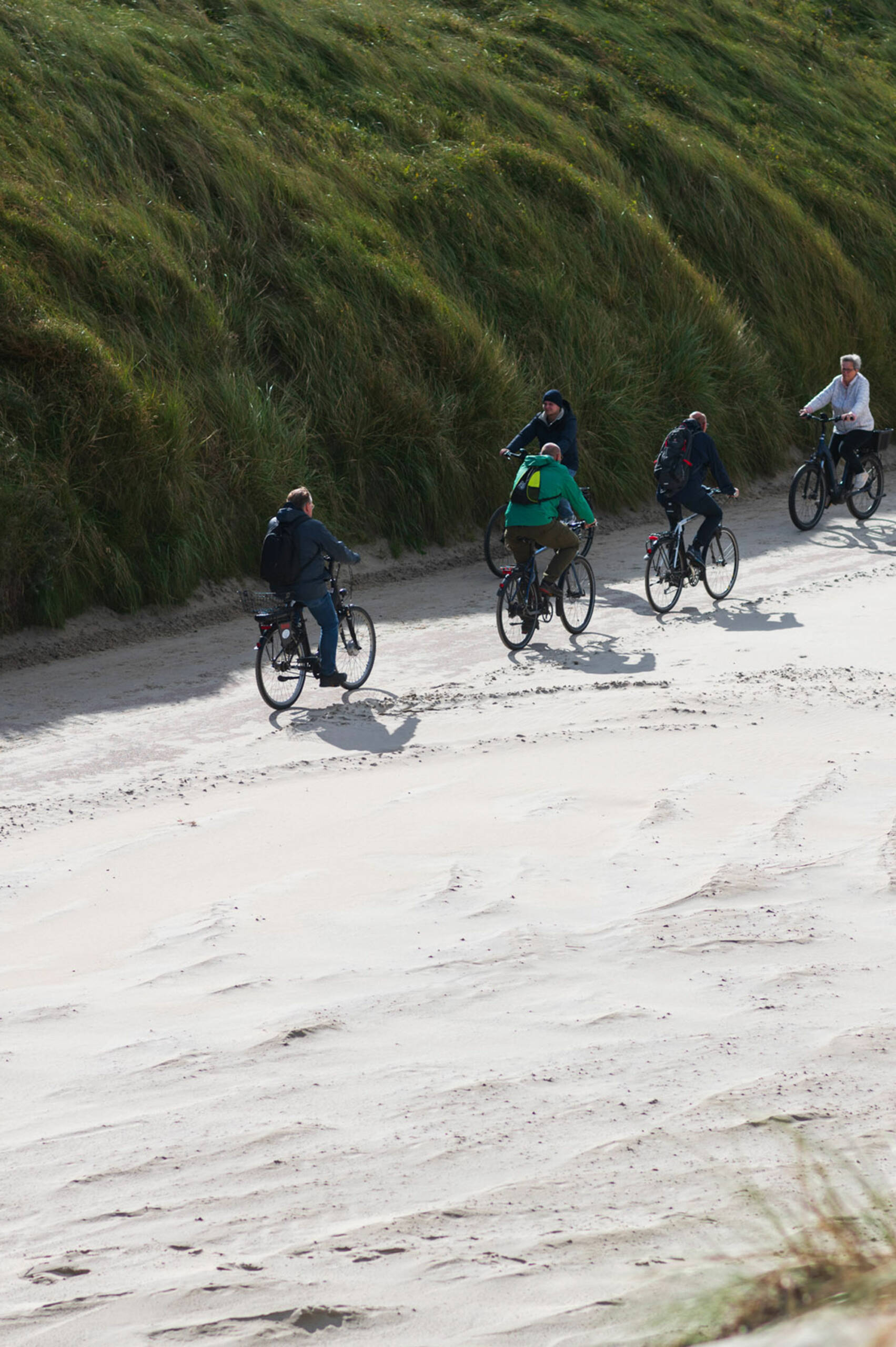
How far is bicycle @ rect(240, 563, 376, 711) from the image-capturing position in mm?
9344

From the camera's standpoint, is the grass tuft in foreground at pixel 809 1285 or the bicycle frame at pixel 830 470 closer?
the grass tuft in foreground at pixel 809 1285

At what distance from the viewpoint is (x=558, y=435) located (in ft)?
43.6

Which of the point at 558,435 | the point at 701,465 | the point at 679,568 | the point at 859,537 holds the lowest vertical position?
the point at 859,537

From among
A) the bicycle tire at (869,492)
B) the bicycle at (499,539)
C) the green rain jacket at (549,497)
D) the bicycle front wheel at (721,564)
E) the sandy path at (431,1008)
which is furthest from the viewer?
the bicycle tire at (869,492)

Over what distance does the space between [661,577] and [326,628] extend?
3851mm

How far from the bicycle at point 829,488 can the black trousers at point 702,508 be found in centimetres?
303

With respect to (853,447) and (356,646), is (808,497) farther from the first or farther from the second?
(356,646)

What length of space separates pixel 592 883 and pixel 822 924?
1.00m

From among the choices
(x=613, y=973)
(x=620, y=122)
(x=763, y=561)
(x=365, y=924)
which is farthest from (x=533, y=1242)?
(x=620, y=122)

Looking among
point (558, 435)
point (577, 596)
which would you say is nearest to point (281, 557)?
point (577, 596)

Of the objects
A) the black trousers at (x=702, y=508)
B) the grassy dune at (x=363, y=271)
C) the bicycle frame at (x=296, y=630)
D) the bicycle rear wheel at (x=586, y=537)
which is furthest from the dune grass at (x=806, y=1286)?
the bicycle rear wheel at (x=586, y=537)

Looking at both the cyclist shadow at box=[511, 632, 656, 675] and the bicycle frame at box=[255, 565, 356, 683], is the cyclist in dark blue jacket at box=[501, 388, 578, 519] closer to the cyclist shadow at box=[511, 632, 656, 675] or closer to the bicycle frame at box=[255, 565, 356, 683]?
the cyclist shadow at box=[511, 632, 656, 675]

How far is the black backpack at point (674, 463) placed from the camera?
12336 millimetres

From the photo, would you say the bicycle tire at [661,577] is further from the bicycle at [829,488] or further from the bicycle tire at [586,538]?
the bicycle at [829,488]
